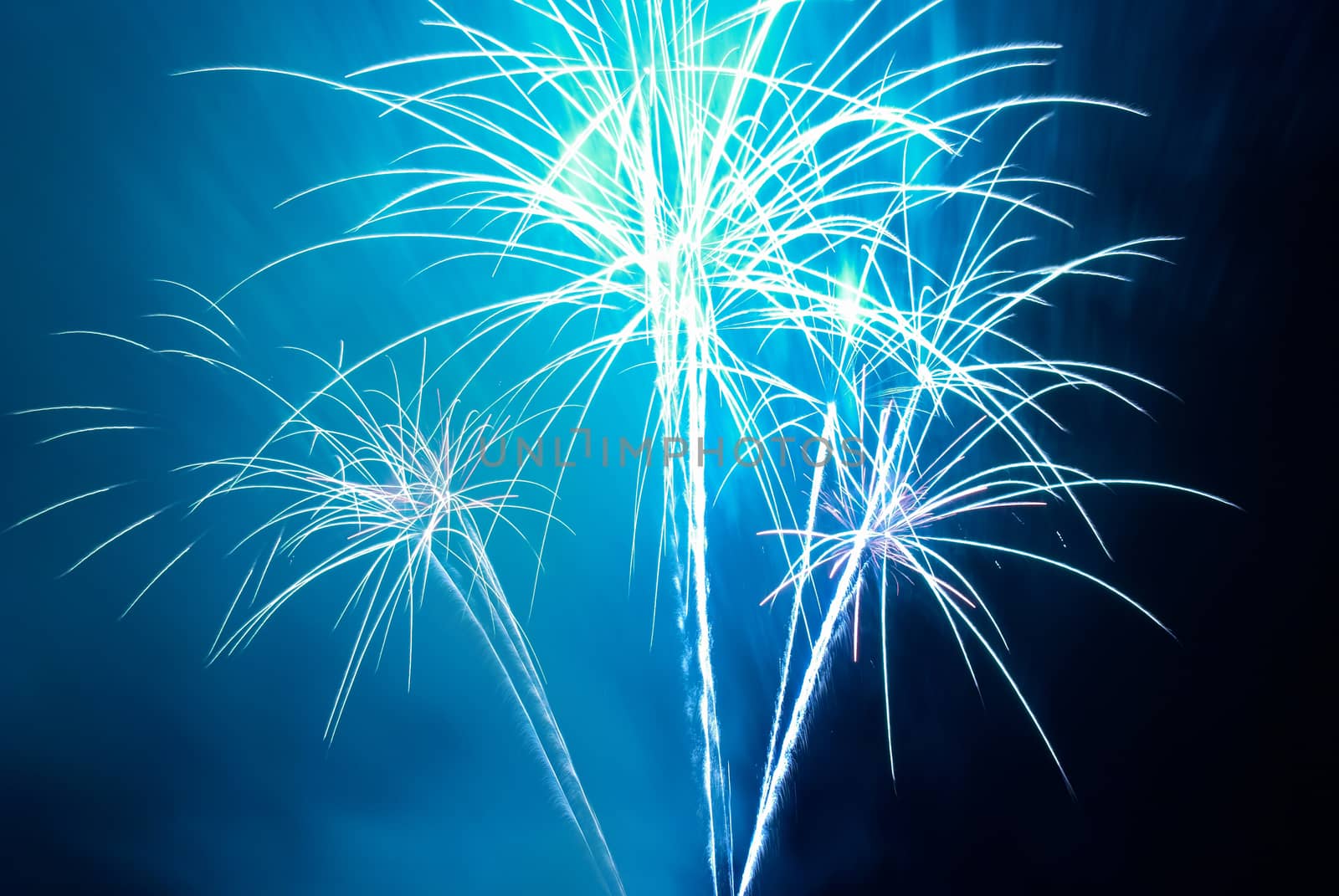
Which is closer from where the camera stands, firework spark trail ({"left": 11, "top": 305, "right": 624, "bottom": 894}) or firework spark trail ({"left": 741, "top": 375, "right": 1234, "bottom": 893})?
firework spark trail ({"left": 741, "top": 375, "right": 1234, "bottom": 893})

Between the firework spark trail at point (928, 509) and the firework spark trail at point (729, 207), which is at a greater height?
the firework spark trail at point (729, 207)

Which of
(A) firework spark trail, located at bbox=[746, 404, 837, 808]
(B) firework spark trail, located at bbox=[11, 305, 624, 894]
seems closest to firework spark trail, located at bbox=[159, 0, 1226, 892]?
(A) firework spark trail, located at bbox=[746, 404, 837, 808]

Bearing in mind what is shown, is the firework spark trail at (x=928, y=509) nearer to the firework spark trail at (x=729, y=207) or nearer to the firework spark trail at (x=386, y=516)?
the firework spark trail at (x=729, y=207)

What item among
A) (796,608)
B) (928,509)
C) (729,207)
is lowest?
(796,608)

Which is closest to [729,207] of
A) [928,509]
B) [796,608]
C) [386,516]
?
[928,509]

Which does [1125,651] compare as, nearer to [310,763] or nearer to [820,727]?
[820,727]

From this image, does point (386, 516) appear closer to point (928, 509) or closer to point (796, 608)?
point (796, 608)

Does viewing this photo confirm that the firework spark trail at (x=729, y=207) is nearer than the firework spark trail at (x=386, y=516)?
Yes

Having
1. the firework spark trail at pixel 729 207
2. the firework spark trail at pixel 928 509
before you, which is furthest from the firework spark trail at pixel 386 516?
the firework spark trail at pixel 928 509

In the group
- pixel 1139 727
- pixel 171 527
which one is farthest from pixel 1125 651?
pixel 171 527

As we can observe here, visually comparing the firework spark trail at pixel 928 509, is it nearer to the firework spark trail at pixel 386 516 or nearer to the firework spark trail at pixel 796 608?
the firework spark trail at pixel 796 608

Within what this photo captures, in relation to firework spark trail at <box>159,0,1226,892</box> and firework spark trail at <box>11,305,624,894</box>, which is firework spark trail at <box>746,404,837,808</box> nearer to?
firework spark trail at <box>159,0,1226,892</box>
